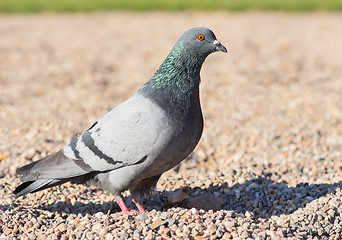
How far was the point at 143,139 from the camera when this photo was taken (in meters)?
3.50

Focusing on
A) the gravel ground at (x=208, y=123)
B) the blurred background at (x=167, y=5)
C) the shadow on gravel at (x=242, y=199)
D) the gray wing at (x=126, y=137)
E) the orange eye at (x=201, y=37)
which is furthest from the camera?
the blurred background at (x=167, y=5)

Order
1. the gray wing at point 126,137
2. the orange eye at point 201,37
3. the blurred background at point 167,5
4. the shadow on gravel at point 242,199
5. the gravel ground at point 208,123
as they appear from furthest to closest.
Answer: the blurred background at point 167,5, the shadow on gravel at point 242,199, the orange eye at point 201,37, the gravel ground at point 208,123, the gray wing at point 126,137

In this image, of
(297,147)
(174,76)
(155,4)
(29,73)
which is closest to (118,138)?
(174,76)

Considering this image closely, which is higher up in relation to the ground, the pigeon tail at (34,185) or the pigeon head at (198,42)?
the pigeon head at (198,42)

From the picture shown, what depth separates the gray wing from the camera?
11.4ft

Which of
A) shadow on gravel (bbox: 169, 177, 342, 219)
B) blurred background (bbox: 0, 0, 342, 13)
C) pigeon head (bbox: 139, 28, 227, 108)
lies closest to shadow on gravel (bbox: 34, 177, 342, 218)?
shadow on gravel (bbox: 169, 177, 342, 219)

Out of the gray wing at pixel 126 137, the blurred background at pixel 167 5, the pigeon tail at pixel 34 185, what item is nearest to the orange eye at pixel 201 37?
the gray wing at pixel 126 137

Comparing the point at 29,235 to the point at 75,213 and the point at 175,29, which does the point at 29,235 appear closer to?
the point at 75,213

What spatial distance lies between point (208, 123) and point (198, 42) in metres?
3.03

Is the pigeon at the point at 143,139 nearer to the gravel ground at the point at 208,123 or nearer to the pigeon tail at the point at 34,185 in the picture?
the pigeon tail at the point at 34,185

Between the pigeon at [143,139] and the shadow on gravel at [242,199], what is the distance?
0.36 meters

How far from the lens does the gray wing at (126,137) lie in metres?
3.48

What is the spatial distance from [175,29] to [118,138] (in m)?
9.81

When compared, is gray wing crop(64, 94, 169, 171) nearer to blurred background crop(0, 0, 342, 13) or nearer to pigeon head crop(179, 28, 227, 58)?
pigeon head crop(179, 28, 227, 58)
